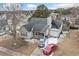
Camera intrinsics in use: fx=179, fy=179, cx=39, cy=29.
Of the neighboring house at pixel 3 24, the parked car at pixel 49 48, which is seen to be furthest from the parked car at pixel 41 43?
the neighboring house at pixel 3 24

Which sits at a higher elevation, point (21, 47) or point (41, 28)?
point (41, 28)

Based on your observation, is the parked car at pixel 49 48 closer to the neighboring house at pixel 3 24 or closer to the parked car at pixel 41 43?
the parked car at pixel 41 43

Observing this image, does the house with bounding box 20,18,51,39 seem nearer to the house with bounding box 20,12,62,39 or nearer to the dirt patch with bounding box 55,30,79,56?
the house with bounding box 20,12,62,39

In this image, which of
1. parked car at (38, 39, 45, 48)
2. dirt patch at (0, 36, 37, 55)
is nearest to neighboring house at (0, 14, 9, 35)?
dirt patch at (0, 36, 37, 55)

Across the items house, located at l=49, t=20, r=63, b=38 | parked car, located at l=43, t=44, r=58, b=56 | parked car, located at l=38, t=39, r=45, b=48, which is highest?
house, located at l=49, t=20, r=63, b=38

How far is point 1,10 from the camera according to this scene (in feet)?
4.46

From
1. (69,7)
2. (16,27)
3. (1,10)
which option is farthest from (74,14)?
(1,10)

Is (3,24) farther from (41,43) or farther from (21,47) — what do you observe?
(41,43)

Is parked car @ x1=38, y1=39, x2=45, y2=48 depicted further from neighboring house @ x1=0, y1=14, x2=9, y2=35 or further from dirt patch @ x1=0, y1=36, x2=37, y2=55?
neighboring house @ x1=0, y1=14, x2=9, y2=35

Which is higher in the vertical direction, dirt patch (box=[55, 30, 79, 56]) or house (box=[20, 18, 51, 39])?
house (box=[20, 18, 51, 39])

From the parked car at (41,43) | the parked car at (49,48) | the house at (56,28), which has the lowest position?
the parked car at (49,48)

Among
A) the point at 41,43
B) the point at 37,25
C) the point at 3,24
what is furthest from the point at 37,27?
the point at 3,24

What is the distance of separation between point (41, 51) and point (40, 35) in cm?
12

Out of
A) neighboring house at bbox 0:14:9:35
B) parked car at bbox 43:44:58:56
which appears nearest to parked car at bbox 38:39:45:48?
parked car at bbox 43:44:58:56
